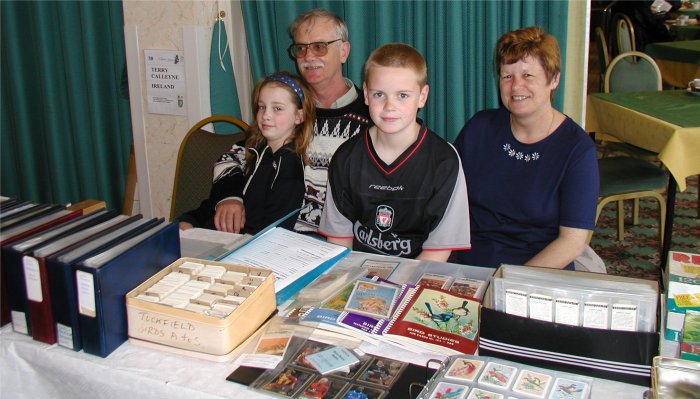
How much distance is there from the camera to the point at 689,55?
15.3 feet

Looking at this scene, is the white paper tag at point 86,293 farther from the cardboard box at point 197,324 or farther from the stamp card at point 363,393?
the stamp card at point 363,393

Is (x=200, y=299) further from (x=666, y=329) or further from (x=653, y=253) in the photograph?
(x=653, y=253)

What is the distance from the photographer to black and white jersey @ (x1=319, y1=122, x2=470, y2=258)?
184 cm

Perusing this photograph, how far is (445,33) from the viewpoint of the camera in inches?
102

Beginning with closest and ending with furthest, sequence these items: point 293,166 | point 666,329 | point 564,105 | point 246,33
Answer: point 666,329 → point 293,166 → point 564,105 → point 246,33

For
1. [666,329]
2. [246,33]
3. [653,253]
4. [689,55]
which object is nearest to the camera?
[666,329]

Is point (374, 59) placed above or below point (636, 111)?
above

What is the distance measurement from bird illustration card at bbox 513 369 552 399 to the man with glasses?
1.30 meters

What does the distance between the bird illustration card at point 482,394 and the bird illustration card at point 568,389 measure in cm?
8

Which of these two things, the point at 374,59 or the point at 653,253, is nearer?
the point at 374,59

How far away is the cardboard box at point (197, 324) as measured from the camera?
1.20 m

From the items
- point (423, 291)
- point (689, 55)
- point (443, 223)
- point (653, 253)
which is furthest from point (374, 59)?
point (689, 55)

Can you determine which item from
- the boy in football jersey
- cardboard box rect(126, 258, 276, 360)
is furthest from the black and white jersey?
cardboard box rect(126, 258, 276, 360)

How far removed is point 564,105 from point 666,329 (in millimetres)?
1457
